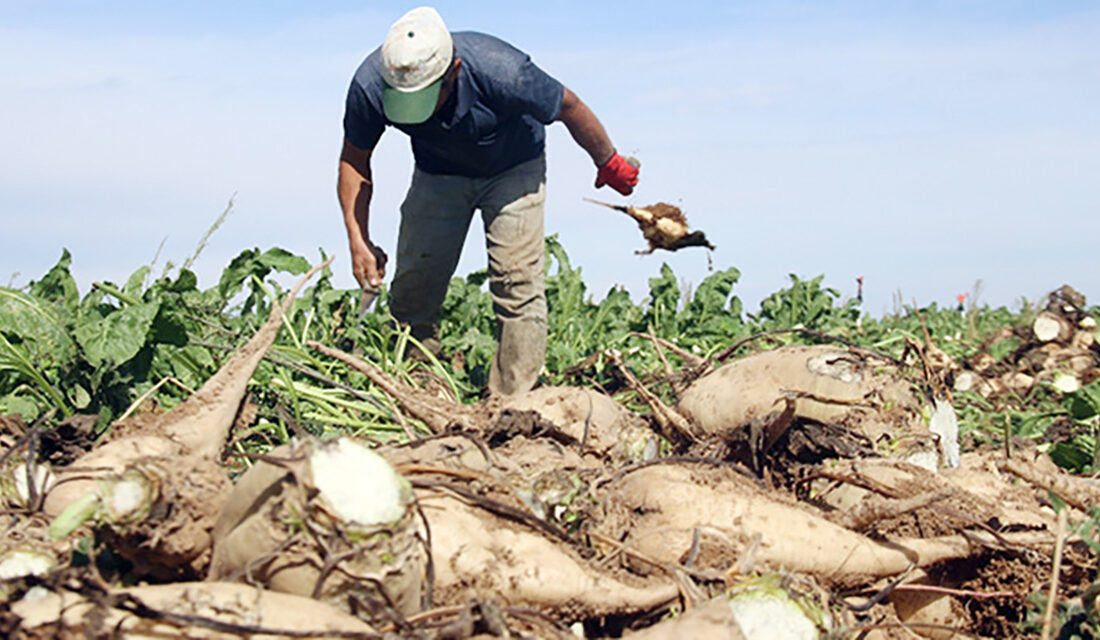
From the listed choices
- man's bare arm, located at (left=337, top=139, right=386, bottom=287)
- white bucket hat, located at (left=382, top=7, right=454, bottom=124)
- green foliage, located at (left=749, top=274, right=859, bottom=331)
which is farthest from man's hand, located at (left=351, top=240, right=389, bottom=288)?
green foliage, located at (left=749, top=274, right=859, bottom=331)

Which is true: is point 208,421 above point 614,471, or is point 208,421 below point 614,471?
above

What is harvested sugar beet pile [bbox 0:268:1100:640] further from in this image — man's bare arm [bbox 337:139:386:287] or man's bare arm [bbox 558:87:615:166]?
man's bare arm [bbox 558:87:615:166]

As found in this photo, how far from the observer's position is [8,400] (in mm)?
3473

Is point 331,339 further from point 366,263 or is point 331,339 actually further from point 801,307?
point 801,307

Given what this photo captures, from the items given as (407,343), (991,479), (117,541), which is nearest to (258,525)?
(117,541)

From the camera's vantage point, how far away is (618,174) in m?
5.90

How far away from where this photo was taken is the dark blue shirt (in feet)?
16.6

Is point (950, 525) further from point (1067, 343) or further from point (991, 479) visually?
point (1067, 343)

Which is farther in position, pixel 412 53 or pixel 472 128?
pixel 472 128

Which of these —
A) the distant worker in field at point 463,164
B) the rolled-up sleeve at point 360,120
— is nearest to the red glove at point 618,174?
the distant worker in field at point 463,164

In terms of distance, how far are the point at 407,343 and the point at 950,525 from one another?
3.17 m

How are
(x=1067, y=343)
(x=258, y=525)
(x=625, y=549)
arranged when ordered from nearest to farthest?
(x=258, y=525) < (x=625, y=549) < (x=1067, y=343)

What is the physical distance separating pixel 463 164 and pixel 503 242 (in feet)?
1.39

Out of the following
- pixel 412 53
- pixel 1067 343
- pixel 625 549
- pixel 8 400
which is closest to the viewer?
pixel 625 549
